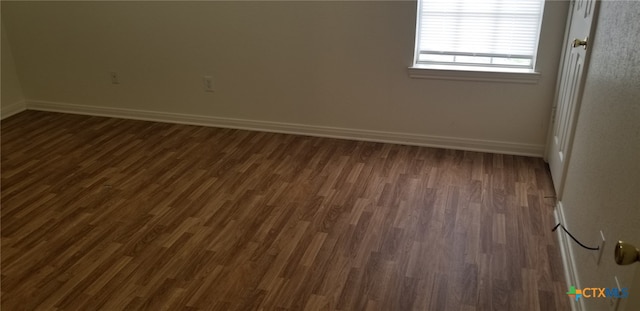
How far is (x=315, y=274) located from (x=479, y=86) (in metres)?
1.87

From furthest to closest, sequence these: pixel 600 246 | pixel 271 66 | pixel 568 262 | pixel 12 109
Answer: pixel 12 109 < pixel 271 66 < pixel 568 262 < pixel 600 246

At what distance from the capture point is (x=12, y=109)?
180 inches

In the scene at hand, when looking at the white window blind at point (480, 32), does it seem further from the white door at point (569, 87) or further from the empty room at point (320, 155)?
the white door at point (569, 87)

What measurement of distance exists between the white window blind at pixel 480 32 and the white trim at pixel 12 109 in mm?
3534

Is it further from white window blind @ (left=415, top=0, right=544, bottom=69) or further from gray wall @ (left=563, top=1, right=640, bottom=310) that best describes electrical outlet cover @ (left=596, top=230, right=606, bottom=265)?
white window blind @ (left=415, top=0, right=544, bottom=69)

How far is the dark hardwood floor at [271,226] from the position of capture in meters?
2.25

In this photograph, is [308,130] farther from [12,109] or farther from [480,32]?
[12,109]

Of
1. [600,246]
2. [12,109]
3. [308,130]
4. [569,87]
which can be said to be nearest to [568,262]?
[600,246]

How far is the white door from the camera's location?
2514 mm

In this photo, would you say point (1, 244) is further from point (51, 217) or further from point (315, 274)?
point (315, 274)

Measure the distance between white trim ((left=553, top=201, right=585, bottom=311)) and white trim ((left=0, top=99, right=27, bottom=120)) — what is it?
4406 mm

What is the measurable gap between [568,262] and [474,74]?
1.52m

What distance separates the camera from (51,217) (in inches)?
113

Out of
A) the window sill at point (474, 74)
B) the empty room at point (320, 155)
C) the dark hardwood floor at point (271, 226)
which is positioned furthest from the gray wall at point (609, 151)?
the window sill at point (474, 74)
